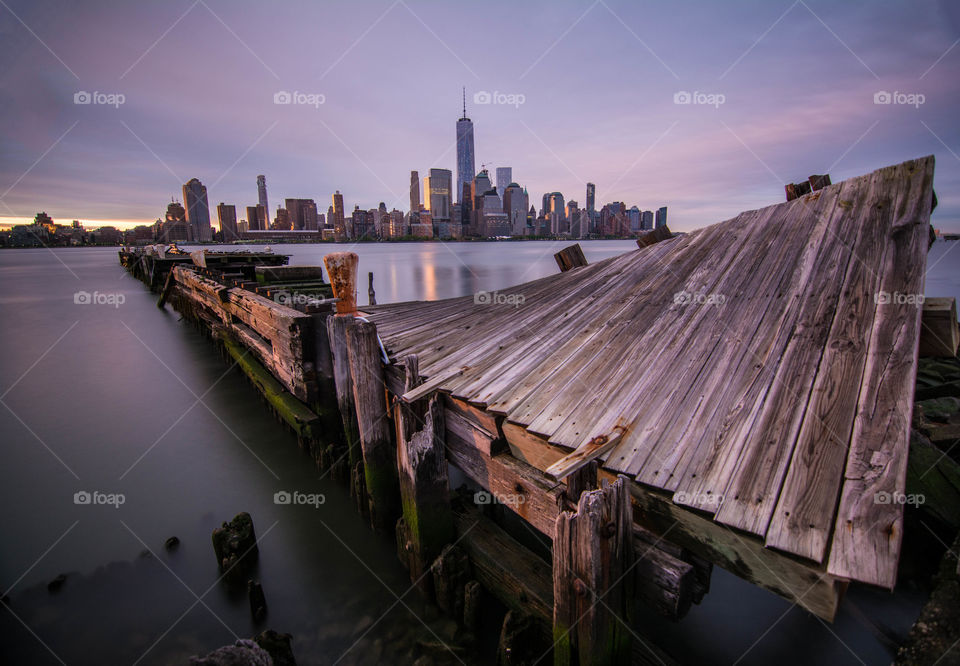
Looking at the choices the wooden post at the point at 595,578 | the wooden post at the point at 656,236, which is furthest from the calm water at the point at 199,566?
the wooden post at the point at 656,236

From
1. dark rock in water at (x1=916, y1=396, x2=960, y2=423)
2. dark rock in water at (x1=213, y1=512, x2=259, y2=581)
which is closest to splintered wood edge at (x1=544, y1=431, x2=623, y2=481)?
dark rock in water at (x1=213, y1=512, x2=259, y2=581)

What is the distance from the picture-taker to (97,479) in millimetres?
7656

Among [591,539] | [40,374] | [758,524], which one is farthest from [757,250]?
[40,374]

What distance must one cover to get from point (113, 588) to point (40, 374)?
1272 centimetres

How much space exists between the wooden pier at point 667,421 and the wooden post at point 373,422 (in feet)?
0.09

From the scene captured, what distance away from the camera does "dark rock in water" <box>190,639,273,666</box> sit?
8.14ft

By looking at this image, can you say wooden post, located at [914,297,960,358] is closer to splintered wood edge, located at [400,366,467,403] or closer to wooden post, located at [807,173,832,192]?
wooden post, located at [807,173,832,192]

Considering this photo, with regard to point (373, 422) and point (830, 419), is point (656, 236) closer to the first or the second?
point (830, 419)

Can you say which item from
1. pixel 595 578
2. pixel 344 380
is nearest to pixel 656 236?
pixel 344 380

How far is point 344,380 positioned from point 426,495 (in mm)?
2418

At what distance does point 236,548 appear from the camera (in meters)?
5.59

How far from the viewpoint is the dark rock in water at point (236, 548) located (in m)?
5.49

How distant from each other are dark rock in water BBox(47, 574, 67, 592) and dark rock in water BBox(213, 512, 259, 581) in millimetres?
1628

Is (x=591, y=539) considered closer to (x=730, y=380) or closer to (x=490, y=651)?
(x=730, y=380)
